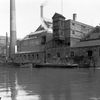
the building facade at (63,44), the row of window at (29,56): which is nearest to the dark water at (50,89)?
the building facade at (63,44)

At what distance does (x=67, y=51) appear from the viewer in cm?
5162

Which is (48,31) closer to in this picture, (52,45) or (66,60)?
(52,45)

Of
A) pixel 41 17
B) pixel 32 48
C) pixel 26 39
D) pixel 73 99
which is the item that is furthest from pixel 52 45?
pixel 73 99

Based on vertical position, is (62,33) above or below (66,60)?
above

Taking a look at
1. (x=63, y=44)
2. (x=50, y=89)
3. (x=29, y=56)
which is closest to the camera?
(x=50, y=89)

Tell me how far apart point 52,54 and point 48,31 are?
41.9 feet

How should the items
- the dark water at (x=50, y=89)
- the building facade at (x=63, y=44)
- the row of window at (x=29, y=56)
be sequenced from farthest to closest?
the row of window at (x=29, y=56) < the building facade at (x=63, y=44) < the dark water at (x=50, y=89)

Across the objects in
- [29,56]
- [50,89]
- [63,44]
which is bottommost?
[50,89]

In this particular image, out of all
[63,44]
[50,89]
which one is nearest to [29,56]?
[63,44]

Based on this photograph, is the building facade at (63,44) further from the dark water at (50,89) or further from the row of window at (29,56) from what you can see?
the dark water at (50,89)

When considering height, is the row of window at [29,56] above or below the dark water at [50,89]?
above

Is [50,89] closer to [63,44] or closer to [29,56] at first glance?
[63,44]

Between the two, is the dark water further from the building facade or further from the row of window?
the row of window

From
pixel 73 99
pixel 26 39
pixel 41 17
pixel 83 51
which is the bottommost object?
pixel 73 99
